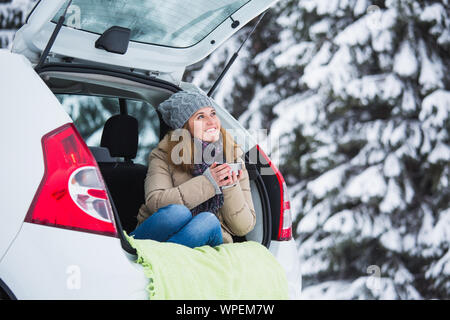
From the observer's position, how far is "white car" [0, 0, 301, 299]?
1.54 metres

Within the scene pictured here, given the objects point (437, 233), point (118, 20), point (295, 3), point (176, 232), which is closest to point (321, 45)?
point (295, 3)

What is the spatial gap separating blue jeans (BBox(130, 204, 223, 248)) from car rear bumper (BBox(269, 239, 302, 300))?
296mm

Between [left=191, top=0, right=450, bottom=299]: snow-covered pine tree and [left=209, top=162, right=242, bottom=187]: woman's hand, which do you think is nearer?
[left=209, top=162, right=242, bottom=187]: woman's hand

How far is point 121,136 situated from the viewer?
9.80ft

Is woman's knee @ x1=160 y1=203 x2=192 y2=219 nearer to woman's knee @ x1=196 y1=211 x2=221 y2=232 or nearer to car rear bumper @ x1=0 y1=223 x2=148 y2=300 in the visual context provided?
woman's knee @ x1=196 y1=211 x2=221 y2=232

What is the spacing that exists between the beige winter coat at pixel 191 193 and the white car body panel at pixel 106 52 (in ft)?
1.38

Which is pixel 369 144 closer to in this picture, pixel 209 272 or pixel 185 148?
pixel 185 148

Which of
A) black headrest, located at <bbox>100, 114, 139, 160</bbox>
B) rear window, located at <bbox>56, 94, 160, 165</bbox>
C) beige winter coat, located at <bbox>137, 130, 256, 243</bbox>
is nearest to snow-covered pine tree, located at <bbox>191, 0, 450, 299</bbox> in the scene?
rear window, located at <bbox>56, 94, 160, 165</bbox>

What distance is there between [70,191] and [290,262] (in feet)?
3.49

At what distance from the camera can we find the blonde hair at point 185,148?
252 centimetres

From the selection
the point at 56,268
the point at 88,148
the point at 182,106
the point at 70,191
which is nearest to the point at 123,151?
the point at 182,106

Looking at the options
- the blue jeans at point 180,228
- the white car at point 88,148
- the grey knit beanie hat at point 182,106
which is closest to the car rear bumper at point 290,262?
the white car at point 88,148

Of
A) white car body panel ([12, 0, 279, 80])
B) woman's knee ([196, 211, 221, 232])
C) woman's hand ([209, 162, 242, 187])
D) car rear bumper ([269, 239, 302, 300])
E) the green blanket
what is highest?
white car body panel ([12, 0, 279, 80])

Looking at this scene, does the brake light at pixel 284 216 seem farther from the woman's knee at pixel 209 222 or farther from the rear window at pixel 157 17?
the rear window at pixel 157 17
